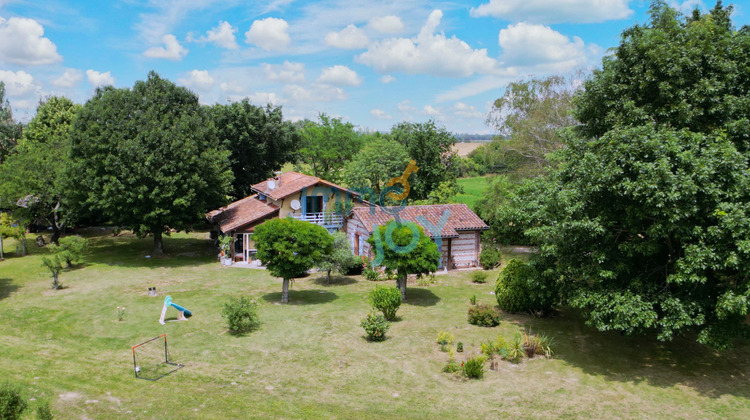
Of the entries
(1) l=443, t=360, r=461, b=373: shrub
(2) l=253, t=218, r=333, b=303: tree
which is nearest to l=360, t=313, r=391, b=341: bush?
(1) l=443, t=360, r=461, b=373: shrub

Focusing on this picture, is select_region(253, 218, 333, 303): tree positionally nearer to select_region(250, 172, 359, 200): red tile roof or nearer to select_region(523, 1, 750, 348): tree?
select_region(523, 1, 750, 348): tree

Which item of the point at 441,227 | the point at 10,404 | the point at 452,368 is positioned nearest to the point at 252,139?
the point at 441,227

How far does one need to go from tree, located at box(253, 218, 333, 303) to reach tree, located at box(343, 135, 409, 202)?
70.3ft

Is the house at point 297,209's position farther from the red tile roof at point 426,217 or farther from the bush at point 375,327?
the bush at point 375,327

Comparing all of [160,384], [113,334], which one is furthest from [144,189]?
[160,384]

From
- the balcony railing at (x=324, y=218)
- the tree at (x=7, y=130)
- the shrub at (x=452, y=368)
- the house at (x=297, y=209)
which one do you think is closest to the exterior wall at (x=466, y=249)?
the house at (x=297, y=209)

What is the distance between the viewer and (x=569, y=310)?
21297 millimetres

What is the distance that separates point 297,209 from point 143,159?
10338 mm

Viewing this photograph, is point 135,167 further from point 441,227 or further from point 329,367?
point 329,367

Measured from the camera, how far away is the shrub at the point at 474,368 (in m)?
14.2

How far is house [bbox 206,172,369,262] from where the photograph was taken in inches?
1257

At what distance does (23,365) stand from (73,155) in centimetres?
2030

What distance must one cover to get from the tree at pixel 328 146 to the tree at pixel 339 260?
29.7m

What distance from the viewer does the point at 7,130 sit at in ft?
161
